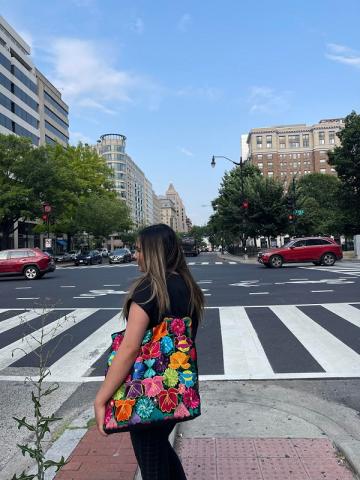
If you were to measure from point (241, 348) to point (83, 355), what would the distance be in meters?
2.42

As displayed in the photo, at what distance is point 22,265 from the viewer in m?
23.7

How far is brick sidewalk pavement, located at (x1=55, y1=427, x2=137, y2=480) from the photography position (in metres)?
3.21

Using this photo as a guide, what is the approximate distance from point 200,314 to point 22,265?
2270cm

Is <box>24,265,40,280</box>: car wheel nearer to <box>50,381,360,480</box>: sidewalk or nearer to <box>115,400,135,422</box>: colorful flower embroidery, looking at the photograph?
<box>50,381,360,480</box>: sidewalk

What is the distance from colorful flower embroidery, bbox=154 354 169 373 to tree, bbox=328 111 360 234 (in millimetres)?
35640

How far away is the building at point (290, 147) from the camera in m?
126

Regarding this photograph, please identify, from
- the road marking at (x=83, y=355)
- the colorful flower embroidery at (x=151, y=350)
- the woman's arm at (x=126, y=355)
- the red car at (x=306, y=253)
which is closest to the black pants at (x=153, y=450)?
the woman's arm at (x=126, y=355)

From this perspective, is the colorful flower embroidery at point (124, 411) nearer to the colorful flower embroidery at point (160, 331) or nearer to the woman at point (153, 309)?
the woman at point (153, 309)

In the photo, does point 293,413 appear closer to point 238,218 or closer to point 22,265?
point 22,265

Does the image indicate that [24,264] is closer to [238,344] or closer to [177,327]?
[238,344]

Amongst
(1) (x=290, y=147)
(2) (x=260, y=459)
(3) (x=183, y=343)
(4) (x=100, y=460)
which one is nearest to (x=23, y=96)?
(4) (x=100, y=460)

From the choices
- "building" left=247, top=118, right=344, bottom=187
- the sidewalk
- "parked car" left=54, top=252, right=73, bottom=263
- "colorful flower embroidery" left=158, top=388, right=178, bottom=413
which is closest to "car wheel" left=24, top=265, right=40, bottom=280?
the sidewalk

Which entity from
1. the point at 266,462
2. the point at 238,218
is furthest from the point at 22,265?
the point at 238,218

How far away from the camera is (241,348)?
23.5ft
